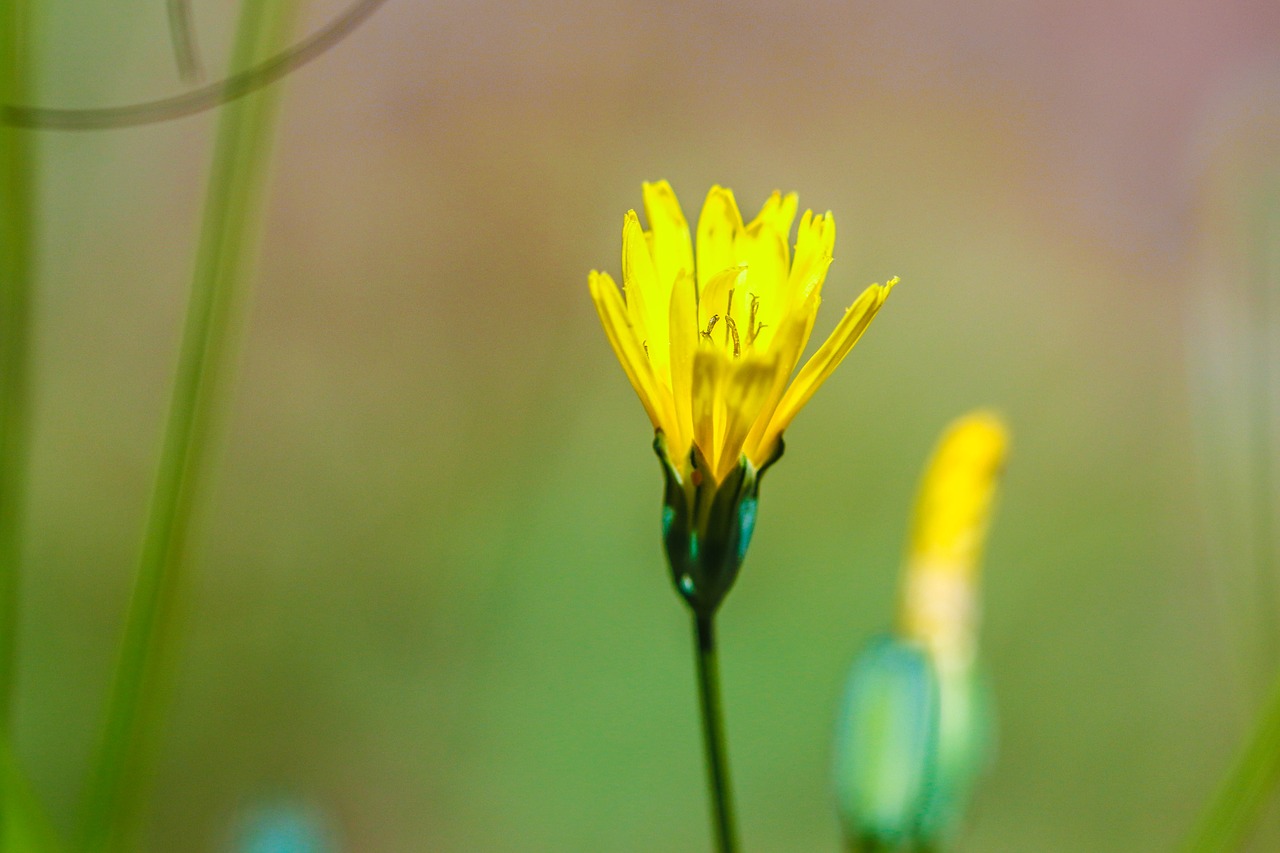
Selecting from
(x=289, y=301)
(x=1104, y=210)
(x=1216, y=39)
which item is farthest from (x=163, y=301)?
(x=1216, y=39)

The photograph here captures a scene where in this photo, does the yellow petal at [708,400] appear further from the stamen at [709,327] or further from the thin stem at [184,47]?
the thin stem at [184,47]

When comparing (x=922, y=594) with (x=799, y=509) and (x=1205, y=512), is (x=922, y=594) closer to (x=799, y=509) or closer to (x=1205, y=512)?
(x=799, y=509)

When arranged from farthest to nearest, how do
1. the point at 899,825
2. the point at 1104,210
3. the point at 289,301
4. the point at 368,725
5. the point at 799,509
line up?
the point at 1104,210 < the point at 289,301 < the point at 799,509 < the point at 368,725 < the point at 899,825

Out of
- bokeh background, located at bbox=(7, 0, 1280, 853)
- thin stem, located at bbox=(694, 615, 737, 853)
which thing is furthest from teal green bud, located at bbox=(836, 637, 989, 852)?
bokeh background, located at bbox=(7, 0, 1280, 853)

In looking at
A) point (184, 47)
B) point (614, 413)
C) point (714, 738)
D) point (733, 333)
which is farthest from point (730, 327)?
point (614, 413)

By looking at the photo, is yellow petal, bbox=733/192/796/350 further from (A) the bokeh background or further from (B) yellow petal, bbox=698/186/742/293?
(A) the bokeh background

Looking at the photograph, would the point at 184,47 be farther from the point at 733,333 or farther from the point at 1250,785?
the point at 1250,785

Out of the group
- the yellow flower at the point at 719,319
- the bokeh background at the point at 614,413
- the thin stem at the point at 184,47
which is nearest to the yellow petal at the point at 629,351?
the yellow flower at the point at 719,319
